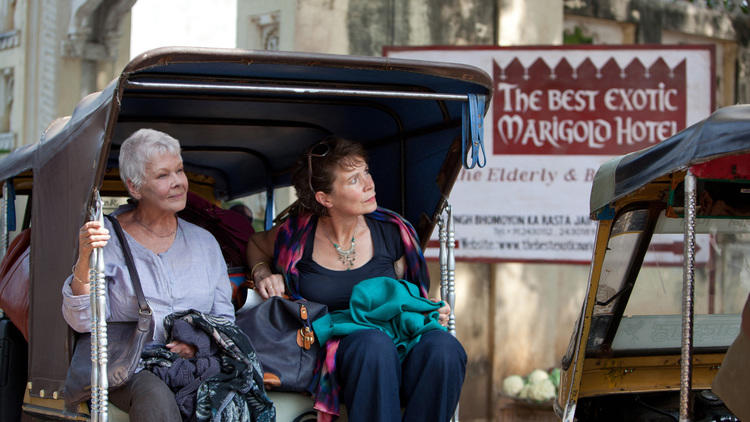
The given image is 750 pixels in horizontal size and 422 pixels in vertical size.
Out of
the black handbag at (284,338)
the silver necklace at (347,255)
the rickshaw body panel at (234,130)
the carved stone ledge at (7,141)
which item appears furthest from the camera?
the carved stone ledge at (7,141)

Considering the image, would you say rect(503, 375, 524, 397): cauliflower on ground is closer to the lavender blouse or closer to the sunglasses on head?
the sunglasses on head

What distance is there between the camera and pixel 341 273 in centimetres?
422

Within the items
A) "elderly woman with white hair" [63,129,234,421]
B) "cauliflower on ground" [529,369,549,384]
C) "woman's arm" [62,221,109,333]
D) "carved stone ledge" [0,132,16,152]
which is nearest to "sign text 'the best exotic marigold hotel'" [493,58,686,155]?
"cauliflower on ground" [529,369,549,384]

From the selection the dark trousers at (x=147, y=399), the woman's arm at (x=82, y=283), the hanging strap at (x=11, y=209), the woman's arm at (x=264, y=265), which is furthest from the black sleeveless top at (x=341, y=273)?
the hanging strap at (x=11, y=209)

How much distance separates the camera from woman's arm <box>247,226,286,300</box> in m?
4.23

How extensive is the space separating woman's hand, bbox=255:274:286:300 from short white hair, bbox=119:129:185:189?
745 mm

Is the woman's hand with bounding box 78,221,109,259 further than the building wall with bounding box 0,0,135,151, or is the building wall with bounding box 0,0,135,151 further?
the building wall with bounding box 0,0,135,151

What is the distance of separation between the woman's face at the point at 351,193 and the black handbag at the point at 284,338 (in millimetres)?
475

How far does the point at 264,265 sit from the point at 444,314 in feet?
3.09

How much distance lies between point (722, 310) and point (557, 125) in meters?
3.03

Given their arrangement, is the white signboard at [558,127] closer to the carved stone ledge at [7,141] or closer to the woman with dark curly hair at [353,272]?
the woman with dark curly hair at [353,272]

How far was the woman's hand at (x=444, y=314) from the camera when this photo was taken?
4.06m

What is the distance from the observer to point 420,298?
13.3 ft

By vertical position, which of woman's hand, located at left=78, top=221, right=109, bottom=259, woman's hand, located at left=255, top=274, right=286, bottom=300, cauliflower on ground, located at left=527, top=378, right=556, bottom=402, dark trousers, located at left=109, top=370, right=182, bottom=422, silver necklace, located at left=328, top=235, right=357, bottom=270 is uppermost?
woman's hand, located at left=78, top=221, right=109, bottom=259
